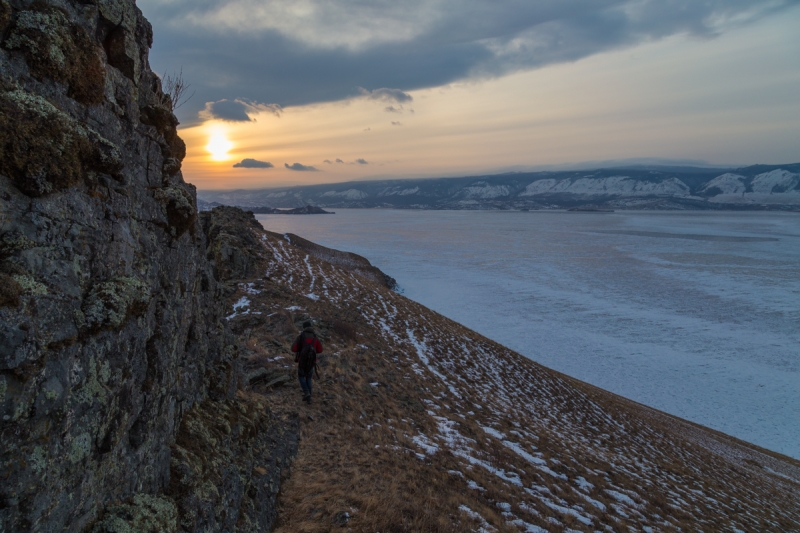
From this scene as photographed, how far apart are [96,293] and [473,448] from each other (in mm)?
9473

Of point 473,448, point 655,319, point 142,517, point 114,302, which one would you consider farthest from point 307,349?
point 655,319

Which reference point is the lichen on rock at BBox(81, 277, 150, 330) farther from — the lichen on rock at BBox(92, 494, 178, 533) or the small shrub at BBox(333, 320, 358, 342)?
the small shrub at BBox(333, 320, 358, 342)

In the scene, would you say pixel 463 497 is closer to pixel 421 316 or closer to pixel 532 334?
pixel 421 316

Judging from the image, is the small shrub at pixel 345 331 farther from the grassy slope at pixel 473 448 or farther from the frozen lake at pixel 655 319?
the frozen lake at pixel 655 319

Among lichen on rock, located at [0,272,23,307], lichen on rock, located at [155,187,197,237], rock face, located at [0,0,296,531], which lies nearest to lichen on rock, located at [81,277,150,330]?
rock face, located at [0,0,296,531]

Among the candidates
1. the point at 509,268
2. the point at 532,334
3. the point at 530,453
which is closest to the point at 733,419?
the point at 532,334

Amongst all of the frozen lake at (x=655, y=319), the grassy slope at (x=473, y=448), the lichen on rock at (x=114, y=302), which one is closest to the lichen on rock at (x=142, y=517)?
the lichen on rock at (x=114, y=302)

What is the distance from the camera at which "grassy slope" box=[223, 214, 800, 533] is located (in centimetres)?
709

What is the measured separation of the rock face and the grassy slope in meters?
2.33

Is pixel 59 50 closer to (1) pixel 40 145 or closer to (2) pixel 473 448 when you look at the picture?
(1) pixel 40 145

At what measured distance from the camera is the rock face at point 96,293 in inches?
115

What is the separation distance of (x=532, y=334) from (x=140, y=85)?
3074 centimetres

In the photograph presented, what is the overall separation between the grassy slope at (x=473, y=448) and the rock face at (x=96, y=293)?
2332 millimetres

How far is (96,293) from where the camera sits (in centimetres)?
352
